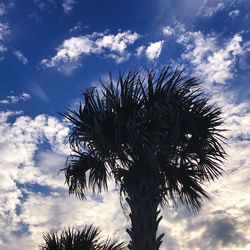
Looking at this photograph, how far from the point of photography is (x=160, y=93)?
37.7ft

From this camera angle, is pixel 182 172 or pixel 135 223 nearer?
pixel 135 223

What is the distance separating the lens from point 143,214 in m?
10.3

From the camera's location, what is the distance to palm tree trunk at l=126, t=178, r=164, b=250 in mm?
10016

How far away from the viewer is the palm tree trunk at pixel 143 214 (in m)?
10.0

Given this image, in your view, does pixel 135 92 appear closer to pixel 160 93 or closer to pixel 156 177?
pixel 160 93

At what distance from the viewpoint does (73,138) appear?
37.8ft

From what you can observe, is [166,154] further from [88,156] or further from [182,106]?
[88,156]

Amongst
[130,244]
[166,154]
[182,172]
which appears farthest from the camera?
[182,172]

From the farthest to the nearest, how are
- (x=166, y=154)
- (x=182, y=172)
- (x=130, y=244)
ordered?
(x=182, y=172) < (x=166, y=154) < (x=130, y=244)

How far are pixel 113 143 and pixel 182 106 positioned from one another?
1.95 m

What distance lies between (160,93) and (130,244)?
12.2 feet

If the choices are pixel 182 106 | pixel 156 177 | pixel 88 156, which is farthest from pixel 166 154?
pixel 88 156

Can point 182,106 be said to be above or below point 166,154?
above

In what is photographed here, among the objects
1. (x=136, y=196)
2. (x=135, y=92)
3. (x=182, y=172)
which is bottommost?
(x=136, y=196)
